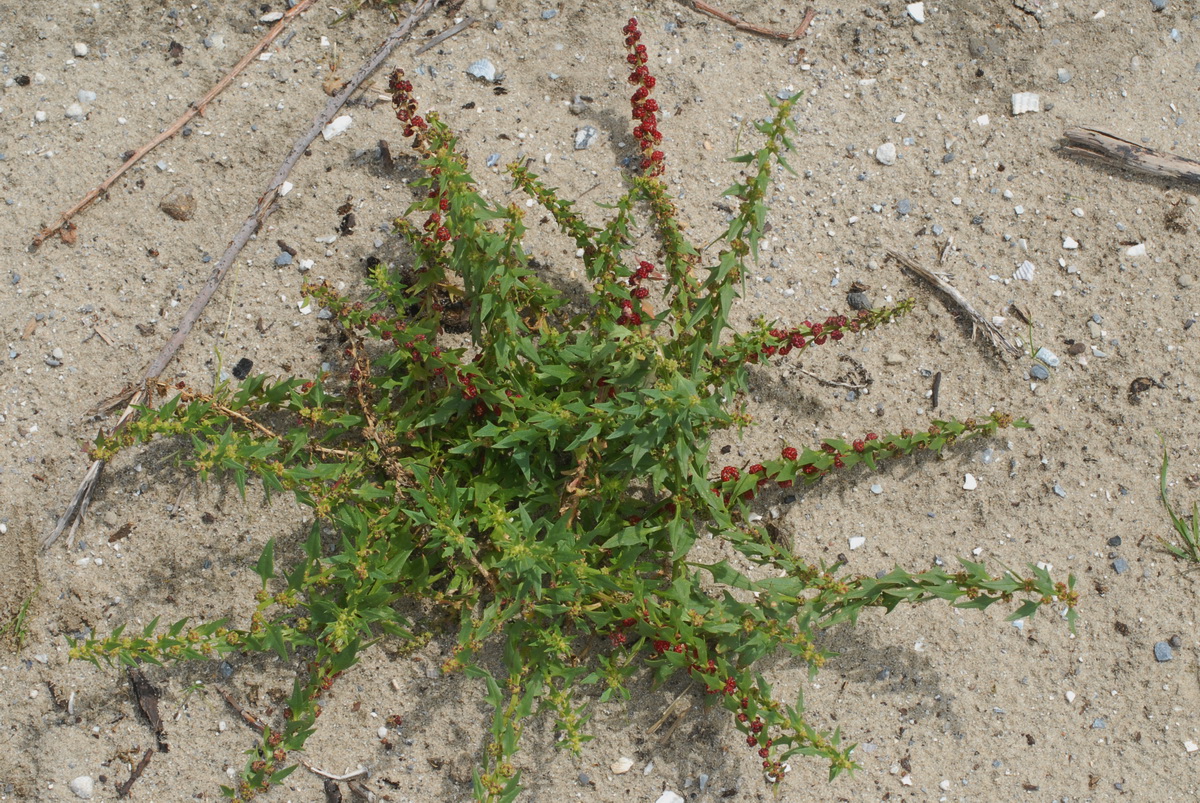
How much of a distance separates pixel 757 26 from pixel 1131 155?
230cm

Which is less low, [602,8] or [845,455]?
[602,8]

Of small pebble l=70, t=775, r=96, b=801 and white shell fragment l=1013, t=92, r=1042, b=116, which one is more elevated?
white shell fragment l=1013, t=92, r=1042, b=116

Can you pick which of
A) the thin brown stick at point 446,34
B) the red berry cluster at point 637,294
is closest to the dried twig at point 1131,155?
the red berry cluster at point 637,294

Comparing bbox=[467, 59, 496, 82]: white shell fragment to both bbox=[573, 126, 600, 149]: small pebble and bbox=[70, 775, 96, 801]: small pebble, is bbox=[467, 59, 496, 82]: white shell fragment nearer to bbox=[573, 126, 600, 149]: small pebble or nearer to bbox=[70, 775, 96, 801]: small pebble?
bbox=[573, 126, 600, 149]: small pebble

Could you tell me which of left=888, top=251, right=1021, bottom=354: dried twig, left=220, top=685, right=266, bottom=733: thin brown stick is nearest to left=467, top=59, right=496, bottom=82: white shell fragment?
left=888, top=251, right=1021, bottom=354: dried twig

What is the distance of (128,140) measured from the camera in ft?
16.6

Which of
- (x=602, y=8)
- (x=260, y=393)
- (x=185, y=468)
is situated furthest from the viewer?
(x=602, y=8)

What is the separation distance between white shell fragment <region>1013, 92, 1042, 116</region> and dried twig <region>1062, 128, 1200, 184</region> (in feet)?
0.80

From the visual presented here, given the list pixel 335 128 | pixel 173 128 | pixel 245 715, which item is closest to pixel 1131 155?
pixel 335 128

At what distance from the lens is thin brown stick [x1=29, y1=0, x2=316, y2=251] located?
4.93m

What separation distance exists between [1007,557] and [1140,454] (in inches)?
38.1

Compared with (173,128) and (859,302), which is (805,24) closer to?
(859,302)

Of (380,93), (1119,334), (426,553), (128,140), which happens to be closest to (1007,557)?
(1119,334)

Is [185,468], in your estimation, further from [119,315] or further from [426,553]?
[426,553]
